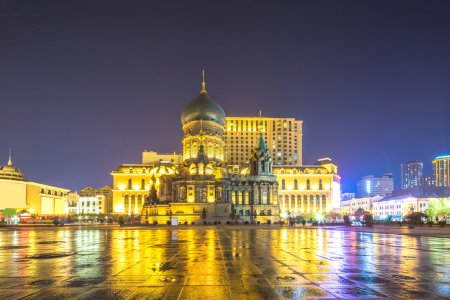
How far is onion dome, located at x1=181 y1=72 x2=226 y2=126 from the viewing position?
110250 millimetres

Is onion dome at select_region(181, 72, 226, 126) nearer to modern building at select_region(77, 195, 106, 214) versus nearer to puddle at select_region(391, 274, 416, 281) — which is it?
modern building at select_region(77, 195, 106, 214)

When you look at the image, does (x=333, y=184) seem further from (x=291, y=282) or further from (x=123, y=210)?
(x=291, y=282)

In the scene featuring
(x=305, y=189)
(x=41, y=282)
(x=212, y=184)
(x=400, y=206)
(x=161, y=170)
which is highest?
(x=161, y=170)

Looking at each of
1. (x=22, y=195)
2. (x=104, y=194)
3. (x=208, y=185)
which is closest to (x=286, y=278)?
(x=208, y=185)

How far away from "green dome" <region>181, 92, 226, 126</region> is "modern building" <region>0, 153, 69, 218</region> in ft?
178

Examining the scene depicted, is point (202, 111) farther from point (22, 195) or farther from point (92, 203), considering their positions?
point (92, 203)

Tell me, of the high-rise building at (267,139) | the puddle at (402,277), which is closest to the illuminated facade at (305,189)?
the high-rise building at (267,139)

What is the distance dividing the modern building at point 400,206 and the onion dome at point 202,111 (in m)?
63.8

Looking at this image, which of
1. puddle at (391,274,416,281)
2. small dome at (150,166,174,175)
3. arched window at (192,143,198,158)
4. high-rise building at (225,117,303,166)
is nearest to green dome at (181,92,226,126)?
arched window at (192,143,198,158)

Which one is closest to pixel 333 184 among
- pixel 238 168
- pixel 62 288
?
pixel 238 168

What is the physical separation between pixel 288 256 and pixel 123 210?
120238 mm

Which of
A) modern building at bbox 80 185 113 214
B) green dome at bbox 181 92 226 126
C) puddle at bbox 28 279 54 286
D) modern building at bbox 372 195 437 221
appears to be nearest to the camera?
puddle at bbox 28 279 54 286

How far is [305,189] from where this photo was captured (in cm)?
13712

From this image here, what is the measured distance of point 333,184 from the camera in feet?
465
